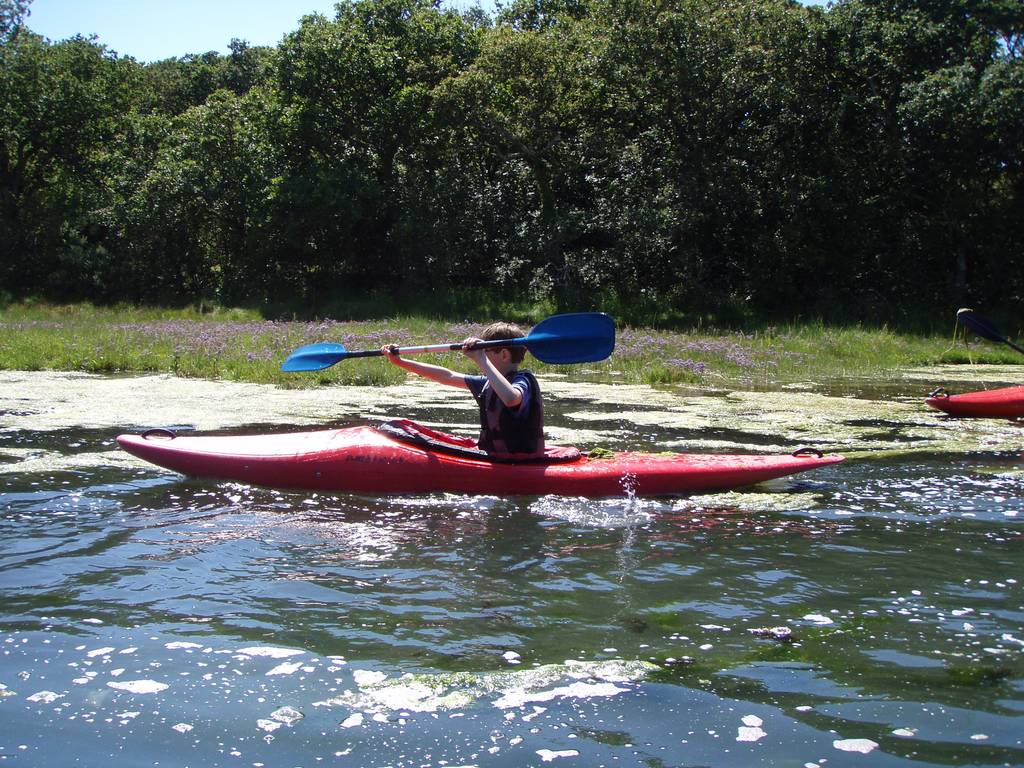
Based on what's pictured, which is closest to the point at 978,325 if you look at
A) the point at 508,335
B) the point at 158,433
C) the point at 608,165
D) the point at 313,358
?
the point at 508,335

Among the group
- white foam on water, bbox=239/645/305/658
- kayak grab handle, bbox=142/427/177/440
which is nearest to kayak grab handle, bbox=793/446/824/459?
white foam on water, bbox=239/645/305/658

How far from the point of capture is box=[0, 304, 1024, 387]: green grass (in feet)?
33.0

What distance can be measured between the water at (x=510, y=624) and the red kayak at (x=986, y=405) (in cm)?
200

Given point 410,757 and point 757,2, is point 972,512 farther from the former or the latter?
point 757,2

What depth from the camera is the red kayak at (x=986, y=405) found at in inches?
293

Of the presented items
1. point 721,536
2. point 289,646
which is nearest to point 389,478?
point 721,536

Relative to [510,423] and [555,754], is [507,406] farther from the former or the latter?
[555,754]

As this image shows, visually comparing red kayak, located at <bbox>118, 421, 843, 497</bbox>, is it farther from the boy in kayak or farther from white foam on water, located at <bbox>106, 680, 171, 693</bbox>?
white foam on water, located at <bbox>106, 680, 171, 693</bbox>

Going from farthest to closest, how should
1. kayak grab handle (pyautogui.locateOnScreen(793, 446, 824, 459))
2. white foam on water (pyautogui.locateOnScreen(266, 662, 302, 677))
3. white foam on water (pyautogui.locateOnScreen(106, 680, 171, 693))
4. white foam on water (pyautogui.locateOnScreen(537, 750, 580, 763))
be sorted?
1. kayak grab handle (pyautogui.locateOnScreen(793, 446, 824, 459))
2. white foam on water (pyautogui.locateOnScreen(266, 662, 302, 677))
3. white foam on water (pyautogui.locateOnScreen(106, 680, 171, 693))
4. white foam on water (pyautogui.locateOnScreen(537, 750, 580, 763))

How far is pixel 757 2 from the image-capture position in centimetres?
1697

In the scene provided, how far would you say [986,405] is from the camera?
7.46 meters

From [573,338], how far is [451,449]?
101 centimetres

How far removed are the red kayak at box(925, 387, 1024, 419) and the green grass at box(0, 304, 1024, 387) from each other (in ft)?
8.47

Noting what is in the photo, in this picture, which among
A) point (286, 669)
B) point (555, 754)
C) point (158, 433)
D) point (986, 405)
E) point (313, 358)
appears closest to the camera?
point (555, 754)
